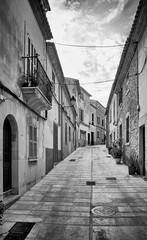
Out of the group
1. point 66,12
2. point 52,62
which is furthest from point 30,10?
point 52,62

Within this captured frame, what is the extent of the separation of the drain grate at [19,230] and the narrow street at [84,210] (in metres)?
0.09

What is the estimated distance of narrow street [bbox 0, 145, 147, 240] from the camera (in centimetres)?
426

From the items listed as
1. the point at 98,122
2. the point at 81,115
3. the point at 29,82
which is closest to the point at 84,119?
the point at 81,115

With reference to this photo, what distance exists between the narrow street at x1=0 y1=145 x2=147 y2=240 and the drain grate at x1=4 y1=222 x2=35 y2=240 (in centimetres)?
9

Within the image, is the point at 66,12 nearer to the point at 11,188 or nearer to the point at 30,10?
the point at 30,10

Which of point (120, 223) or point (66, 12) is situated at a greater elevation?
point (66, 12)

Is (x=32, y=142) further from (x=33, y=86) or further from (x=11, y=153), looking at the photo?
(x=33, y=86)

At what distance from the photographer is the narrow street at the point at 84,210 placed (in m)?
4.26

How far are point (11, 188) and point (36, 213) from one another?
144cm

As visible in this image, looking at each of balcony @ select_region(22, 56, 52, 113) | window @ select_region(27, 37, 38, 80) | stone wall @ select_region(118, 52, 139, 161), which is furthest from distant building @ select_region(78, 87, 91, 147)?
window @ select_region(27, 37, 38, 80)

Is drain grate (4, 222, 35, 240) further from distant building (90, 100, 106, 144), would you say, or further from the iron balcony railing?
distant building (90, 100, 106, 144)

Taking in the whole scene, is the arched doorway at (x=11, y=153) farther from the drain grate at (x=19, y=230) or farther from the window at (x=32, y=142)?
the drain grate at (x=19, y=230)

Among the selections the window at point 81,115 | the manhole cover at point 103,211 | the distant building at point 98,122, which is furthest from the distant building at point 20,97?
the distant building at point 98,122

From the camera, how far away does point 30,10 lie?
8.05 meters
